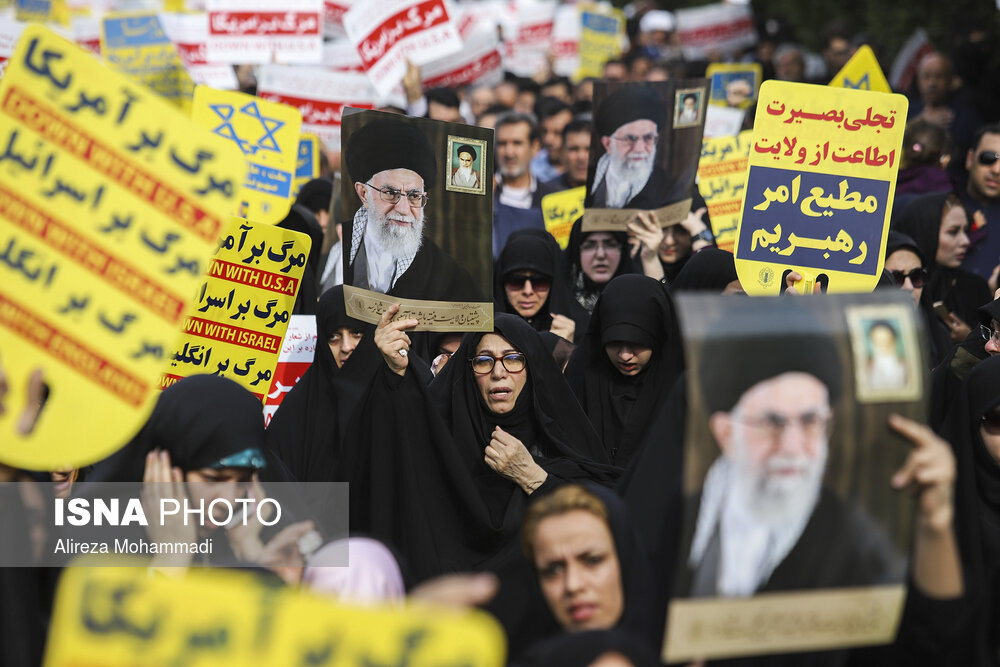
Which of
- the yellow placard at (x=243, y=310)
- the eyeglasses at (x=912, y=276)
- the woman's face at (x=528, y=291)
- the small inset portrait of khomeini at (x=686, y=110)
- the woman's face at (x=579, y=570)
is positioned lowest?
→ the woman's face at (x=579, y=570)

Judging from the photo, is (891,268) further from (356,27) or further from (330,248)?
(356,27)

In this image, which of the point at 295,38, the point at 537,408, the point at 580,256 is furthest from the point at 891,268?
the point at 295,38

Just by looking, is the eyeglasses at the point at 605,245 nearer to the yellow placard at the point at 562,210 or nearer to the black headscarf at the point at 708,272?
the black headscarf at the point at 708,272

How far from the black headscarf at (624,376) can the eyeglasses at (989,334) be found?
46.0 inches

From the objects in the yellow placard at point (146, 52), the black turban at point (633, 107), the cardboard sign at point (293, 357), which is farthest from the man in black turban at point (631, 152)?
the yellow placard at point (146, 52)

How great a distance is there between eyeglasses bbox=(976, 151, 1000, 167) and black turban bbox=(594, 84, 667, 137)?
80.5 inches

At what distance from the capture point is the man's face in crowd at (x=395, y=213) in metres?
4.62

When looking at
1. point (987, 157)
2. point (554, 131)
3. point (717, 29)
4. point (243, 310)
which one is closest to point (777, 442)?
point (243, 310)

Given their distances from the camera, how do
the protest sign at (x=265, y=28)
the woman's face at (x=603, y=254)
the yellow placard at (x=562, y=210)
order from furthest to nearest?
1. the protest sign at (x=265, y=28)
2. the yellow placard at (x=562, y=210)
3. the woman's face at (x=603, y=254)

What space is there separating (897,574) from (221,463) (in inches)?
66.2

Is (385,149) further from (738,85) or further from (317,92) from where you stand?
(738,85)

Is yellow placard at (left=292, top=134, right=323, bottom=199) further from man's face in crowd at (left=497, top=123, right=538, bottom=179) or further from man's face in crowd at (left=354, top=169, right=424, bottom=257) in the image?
man's face in crowd at (left=354, top=169, right=424, bottom=257)

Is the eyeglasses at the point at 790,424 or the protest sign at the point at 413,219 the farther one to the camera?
the protest sign at the point at 413,219

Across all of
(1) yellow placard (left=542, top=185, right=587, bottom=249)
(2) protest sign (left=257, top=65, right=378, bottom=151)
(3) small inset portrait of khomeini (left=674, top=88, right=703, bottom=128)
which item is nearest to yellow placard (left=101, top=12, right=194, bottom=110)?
(2) protest sign (left=257, top=65, right=378, bottom=151)
